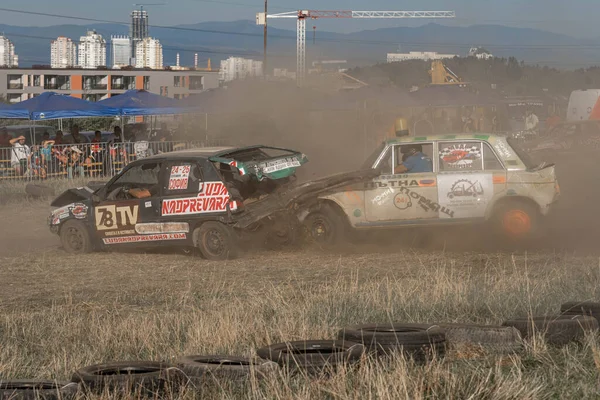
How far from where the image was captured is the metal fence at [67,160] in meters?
25.8

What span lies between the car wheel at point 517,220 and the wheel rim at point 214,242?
13.3 feet

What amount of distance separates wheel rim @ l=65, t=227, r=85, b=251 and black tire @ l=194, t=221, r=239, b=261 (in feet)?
7.62

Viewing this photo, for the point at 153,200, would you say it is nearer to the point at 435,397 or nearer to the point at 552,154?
the point at 435,397

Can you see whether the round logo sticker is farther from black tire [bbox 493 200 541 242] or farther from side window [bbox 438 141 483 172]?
black tire [bbox 493 200 541 242]

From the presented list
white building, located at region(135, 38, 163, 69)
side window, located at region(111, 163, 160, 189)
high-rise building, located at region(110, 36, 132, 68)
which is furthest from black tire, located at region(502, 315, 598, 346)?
high-rise building, located at region(110, 36, 132, 68)

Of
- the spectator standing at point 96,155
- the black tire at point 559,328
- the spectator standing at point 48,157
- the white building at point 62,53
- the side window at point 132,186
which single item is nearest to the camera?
the black tire at point 559,328

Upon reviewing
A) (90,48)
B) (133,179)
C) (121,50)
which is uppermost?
(121,50)

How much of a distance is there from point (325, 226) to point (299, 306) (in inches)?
198

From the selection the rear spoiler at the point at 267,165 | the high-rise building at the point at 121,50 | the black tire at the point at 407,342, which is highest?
the high-rise building at the point at 121,50

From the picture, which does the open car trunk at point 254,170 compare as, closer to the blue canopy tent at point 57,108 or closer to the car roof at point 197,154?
the car roof at point 197,154

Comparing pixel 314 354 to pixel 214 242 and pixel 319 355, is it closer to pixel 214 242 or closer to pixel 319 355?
pixel 319 355

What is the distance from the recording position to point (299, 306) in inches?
351

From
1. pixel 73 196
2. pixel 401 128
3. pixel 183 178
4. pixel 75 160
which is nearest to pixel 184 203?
pixel 183 178

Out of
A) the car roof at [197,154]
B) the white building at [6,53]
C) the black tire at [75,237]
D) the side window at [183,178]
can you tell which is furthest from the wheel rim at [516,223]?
the white building at [6,53]
